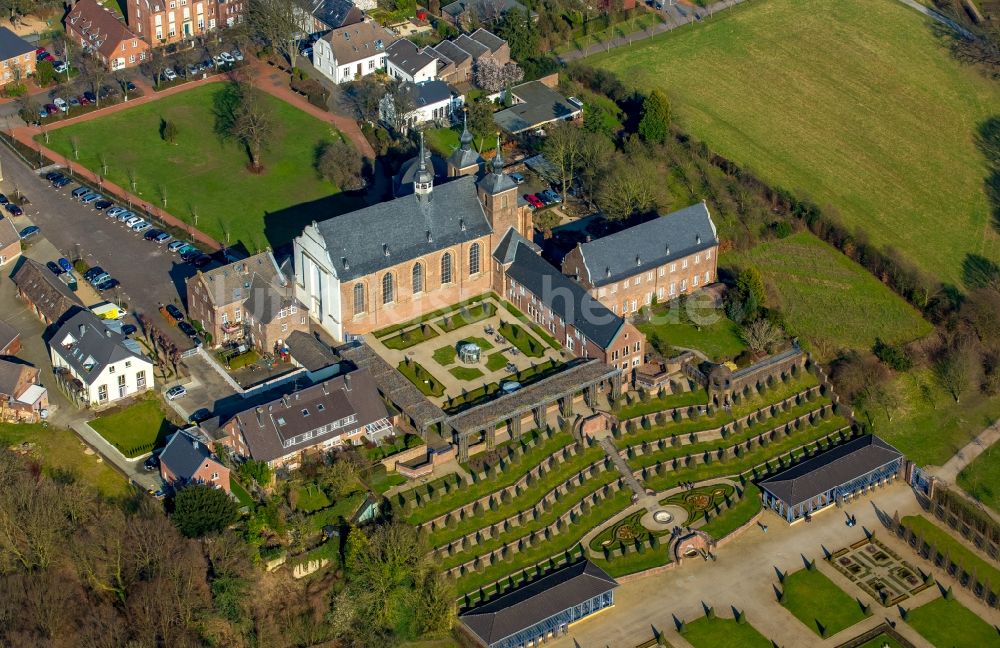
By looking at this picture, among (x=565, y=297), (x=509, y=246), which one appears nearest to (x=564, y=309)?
(x=565, y=297)

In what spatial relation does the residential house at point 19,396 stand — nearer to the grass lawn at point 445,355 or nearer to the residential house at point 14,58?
the grass lawn at point 445,355

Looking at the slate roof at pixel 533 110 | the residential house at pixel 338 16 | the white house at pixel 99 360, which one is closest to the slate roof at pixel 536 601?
the white house at pixel 99 360

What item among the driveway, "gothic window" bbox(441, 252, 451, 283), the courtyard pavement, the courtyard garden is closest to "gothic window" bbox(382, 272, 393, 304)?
"gothic window" bbox(441, 252, 451, 283)

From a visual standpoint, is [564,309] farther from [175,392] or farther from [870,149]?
[870,149]

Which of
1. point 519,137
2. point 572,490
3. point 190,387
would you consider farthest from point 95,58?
point 572,490

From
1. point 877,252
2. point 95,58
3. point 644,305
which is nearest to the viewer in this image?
point 644,305

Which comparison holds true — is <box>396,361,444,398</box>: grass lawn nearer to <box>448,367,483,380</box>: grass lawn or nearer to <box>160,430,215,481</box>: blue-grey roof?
<box>448,367,483,380</box>: grass lawn

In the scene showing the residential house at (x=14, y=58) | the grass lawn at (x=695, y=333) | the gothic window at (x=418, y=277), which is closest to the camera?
the gothic window at (x=418, y=277)

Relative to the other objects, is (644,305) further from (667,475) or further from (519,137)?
(519,137)
